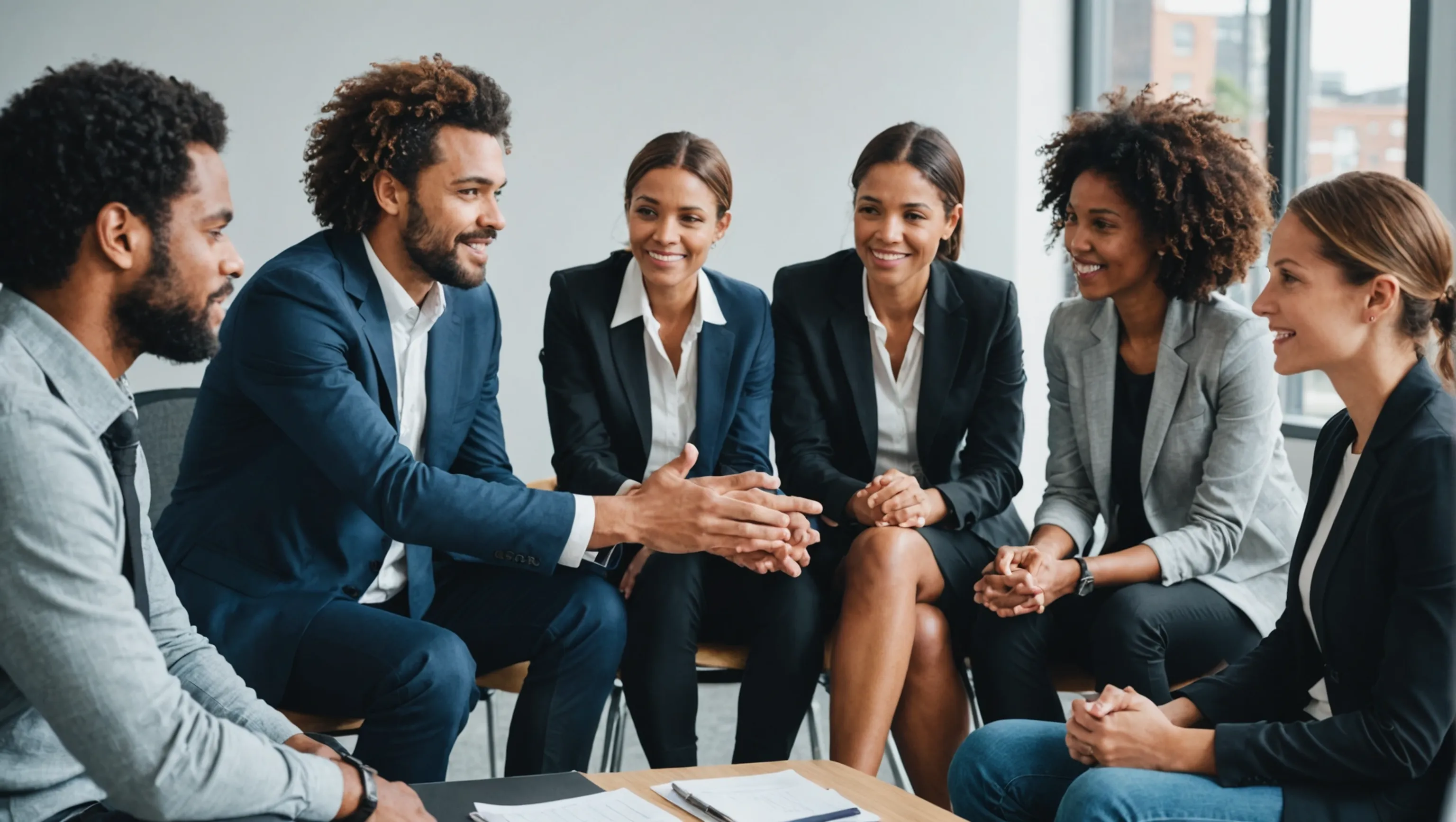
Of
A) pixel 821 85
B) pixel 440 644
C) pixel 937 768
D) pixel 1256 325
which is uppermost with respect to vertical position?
pixel 821 85

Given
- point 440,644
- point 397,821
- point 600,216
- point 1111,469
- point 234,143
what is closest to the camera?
point 397,821

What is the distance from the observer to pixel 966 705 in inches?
92.3

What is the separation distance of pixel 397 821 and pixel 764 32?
3.42 m

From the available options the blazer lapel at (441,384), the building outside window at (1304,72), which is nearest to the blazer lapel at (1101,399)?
the blazer lapel at (441,384)

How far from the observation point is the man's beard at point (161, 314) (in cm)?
137

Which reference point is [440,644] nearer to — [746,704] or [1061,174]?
[746,704]

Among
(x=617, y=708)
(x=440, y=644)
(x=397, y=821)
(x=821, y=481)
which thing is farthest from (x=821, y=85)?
(x=397, y=821)

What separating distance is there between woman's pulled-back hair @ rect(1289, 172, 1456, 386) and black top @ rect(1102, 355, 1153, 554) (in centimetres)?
74

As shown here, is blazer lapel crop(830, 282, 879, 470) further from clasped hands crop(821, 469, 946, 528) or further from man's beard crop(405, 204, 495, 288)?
man's beard crop(405, 204, 495, 288)

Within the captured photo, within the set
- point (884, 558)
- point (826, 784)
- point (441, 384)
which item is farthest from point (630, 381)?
point (826, 784)

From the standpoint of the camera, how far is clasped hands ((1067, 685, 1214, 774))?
5.25 feet

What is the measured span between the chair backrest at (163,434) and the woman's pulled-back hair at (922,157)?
1.47m

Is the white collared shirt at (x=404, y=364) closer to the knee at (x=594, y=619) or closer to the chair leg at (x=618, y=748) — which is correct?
the knee at (x=594, y=619)

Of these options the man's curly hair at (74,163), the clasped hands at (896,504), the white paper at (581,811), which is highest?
the man's curly hair at (74,163)
